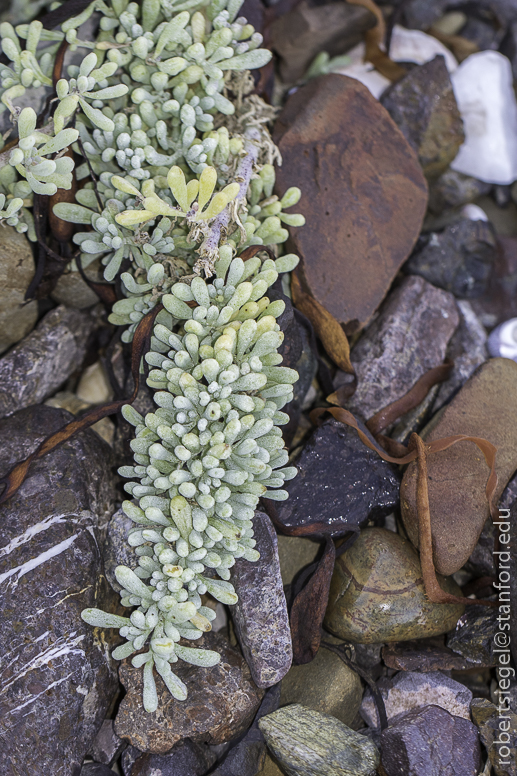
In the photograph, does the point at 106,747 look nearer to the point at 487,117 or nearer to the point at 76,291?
the point at 76,291

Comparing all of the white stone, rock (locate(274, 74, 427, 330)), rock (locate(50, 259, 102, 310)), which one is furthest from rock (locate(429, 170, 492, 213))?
rock (locate(50, 259, 102, 310))

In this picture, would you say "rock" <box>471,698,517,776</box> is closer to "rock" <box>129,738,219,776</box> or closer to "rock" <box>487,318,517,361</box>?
"rock" <box>129,738,219,776</box>

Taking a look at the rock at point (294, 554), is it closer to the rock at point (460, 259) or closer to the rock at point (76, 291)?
the rock at point (76, 291)

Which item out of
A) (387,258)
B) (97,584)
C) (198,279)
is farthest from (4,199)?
(387,258)

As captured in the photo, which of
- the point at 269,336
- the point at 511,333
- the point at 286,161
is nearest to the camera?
the point at 269,336

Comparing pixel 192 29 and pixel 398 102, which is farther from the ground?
pixel 192 29

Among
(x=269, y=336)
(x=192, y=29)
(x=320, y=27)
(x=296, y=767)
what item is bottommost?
(x=296, y=767)

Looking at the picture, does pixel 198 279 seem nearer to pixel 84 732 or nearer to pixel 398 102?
pixel 84 732
